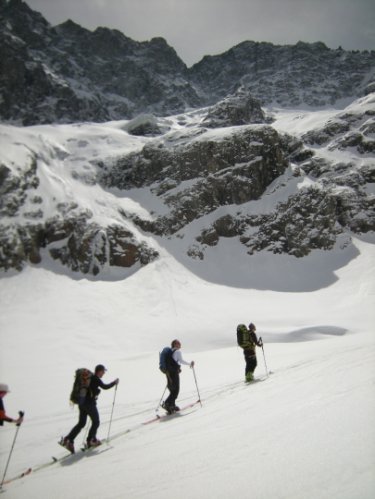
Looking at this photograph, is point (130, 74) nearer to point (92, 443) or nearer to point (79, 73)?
point (79, 73)

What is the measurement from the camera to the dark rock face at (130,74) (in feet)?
321

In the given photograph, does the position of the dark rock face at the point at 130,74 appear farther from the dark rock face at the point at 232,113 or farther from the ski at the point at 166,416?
the ski at the point at 166,416

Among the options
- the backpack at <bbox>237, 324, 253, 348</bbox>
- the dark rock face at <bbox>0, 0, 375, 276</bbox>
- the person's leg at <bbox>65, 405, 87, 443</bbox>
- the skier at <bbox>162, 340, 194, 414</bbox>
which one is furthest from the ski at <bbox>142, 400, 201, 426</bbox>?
the dark rock face at <bbox>0, 0, 375, 276</bbox>

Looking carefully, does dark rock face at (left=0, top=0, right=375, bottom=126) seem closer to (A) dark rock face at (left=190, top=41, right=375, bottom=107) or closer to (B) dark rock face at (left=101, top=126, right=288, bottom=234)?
(A) dark rock face at (left=190, top=41, right=375, bottom=107)

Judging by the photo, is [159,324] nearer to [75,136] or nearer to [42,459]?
[42,459]

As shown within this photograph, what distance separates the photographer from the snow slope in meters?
3.90

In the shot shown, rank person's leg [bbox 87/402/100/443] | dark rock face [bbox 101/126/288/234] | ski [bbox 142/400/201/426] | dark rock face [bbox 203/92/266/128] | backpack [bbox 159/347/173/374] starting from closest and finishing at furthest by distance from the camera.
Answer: person's leg [bbox 87/402/100/443]
ski [bbox 142/400/201/426]
backpack [bbox 159/347/173/374]
dark rock face [bbox 101/126/288/234]
dark rock face [bbox 203/92/266/128]

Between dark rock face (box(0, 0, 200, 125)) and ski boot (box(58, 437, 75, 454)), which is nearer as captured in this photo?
ski boot (box(58, 437, 75, 454))

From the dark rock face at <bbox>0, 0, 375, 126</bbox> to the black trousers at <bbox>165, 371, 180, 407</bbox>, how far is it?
98775 mm

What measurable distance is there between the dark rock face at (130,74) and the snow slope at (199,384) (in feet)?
262

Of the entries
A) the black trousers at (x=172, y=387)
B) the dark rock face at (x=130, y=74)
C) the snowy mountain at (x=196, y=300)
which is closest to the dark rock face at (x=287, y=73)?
the dark rock face at (x=130, y=74)

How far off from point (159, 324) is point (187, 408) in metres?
19.0

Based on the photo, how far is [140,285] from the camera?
34.6 m

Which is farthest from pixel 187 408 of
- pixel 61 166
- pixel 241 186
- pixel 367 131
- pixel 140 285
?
pixel 367 131
